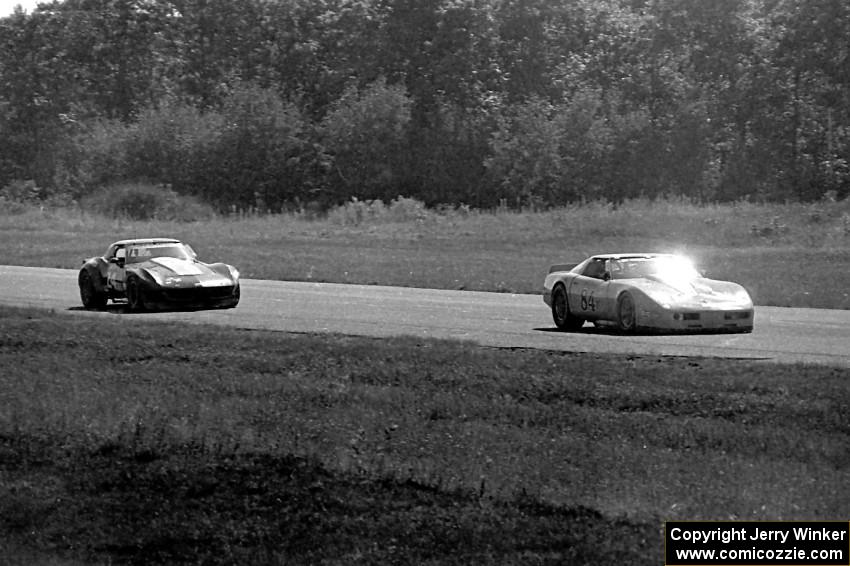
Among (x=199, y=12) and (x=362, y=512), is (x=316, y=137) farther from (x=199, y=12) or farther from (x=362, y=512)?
(x=362, y=512)

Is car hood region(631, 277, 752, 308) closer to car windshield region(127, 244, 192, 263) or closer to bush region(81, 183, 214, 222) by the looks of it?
car windshield region(127, 244, 192, 263)

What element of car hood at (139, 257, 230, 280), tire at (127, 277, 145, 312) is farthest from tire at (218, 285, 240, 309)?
tire at (127, 277, 145, 312)

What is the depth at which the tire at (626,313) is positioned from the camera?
1833 cm

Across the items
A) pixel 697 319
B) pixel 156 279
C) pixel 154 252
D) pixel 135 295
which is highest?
pixel 154 252

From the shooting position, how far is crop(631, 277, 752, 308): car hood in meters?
18.0

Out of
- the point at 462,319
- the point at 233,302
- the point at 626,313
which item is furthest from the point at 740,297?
the point at 233,302

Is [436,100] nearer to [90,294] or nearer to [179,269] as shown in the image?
[90,294]

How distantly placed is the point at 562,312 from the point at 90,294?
9.37 meters

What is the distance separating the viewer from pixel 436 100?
240 ft

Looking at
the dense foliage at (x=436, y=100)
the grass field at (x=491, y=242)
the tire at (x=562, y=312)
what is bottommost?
the grass field at (x=491, y=242)

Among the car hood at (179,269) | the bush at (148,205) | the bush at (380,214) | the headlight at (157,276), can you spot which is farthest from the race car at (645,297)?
the bush at (148,205)

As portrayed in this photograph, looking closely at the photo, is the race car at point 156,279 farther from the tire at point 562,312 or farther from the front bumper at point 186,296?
the tire at point 562,312

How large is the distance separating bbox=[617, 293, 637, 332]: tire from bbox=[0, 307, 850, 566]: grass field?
285 centimetres

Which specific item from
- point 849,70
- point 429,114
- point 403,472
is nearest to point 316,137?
point 429,114
